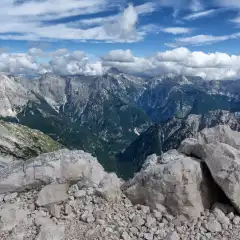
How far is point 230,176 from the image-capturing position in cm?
1920

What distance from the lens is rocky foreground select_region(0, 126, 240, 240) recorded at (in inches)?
728

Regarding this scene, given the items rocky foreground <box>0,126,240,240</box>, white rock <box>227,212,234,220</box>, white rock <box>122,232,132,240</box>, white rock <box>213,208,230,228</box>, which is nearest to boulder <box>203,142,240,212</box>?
rocky foreground <box>0,126,240,240</box>

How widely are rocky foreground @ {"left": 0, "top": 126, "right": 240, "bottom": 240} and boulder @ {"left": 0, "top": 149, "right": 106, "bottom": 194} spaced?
0.06 metres

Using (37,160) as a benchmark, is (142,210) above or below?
below

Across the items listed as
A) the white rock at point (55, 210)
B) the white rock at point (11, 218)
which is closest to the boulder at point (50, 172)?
the white rock at point (55, 210)

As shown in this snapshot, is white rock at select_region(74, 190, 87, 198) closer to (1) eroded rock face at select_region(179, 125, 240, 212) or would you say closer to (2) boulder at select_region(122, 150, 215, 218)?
(2) boulder at select_region(122, 150, 215, 218)

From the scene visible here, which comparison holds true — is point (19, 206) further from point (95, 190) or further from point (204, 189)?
point (204, 189)

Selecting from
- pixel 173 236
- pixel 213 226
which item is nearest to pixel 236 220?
pixel 213 226

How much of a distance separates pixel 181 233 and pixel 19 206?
884 centimetres

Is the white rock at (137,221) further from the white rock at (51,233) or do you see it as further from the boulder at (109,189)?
the white rock at (51,233)

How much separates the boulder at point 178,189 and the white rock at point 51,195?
3862mm

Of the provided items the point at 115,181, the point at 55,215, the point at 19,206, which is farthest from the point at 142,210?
the point at 19,206

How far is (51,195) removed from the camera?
68.4 feet

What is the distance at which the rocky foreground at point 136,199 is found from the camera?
60.7 ft
